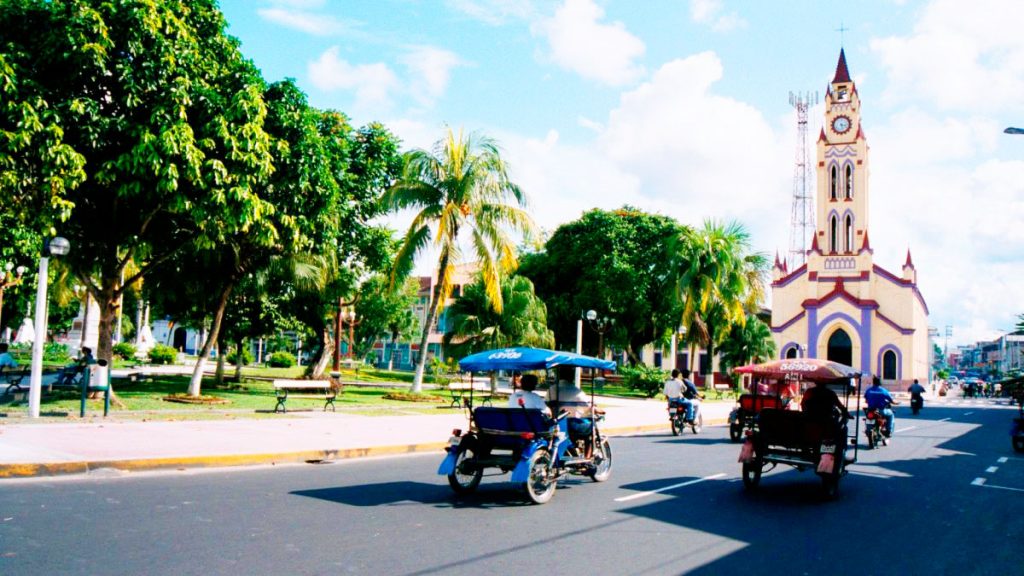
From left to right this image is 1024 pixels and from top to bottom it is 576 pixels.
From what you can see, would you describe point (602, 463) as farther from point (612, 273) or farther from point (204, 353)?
point (612, 273)

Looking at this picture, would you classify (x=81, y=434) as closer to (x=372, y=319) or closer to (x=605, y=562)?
(x=605, y=562)

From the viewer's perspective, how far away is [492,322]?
2947 centimetres

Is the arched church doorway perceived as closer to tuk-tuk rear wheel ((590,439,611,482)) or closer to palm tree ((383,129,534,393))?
palm tree ((383,129,534,393))

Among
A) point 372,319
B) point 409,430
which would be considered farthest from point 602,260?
point 409,430

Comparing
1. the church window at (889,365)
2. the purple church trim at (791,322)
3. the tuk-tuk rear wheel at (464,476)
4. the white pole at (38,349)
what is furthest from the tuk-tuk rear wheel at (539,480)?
the purple church trim at (791,322)

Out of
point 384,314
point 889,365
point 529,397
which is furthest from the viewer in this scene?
point 889,365

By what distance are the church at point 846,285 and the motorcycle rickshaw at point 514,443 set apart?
185 ft

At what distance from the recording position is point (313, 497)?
9.09 metres

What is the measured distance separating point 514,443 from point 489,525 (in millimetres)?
1719

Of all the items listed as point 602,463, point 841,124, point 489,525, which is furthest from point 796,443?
point 841,124

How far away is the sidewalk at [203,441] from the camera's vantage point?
34.4ft

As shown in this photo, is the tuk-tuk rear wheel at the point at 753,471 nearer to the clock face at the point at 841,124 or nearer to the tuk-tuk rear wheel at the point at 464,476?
the tuk-tuk rear wheel at the point at 464,476

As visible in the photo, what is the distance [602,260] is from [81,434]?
1471 inches

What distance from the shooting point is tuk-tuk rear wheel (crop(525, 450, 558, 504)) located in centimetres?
919
